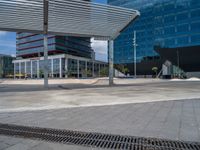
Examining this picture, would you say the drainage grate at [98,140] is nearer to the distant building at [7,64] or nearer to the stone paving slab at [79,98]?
the stone paving slab at [79,98]

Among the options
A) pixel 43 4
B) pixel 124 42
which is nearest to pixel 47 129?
pixel 43 4

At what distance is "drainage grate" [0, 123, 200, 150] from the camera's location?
404 cm

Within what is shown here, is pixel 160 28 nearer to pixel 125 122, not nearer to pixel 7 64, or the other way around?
pixel 125 122

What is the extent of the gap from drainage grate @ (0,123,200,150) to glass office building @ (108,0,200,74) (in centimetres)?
6815

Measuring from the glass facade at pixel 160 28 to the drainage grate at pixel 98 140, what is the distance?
7032 cm

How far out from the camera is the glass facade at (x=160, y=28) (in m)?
70.8

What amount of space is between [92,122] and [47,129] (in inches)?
49.8

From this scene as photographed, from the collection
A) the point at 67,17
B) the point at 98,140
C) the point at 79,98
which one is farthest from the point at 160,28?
the point at 98,140

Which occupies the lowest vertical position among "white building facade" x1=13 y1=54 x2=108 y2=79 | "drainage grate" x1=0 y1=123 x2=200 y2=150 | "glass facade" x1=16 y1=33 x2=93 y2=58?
"drainage grate" x1=0 y1=123 x2=200 y2=150

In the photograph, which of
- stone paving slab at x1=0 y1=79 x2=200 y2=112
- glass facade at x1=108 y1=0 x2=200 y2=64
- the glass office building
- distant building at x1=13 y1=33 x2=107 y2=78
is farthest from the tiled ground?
distant building at x1=13 y1=33 x2=107 y2=78

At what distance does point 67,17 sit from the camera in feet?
71.5

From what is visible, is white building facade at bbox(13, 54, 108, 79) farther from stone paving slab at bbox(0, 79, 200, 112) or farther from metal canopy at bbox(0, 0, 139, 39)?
stone paving slab at bbox(0, 79, 200, 112)

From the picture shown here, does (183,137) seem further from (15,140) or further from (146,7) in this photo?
(146,7)

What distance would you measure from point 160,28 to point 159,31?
3.77 feet
